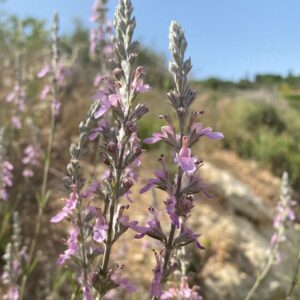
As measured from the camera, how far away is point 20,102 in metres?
4.80

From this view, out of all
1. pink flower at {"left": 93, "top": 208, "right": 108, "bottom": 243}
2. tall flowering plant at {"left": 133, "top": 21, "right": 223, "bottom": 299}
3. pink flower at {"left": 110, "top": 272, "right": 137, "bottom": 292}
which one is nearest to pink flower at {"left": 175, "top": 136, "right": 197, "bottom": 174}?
tall flowering plant at {"left": 133, "top": 21, "right": 223, "bottom": 299}

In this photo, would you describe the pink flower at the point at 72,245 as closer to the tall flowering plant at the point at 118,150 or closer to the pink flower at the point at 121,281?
the tall flowering plant at the point at 118,150

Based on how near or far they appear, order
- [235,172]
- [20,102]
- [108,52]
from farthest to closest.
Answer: [235,172] < [20,102] < [108,52]

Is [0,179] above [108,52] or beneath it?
beneath

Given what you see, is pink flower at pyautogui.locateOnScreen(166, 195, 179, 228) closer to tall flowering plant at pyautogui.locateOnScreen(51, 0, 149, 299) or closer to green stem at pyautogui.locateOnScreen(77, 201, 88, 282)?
tall flowering plant at pyautogui.locateOnScreen(51, 0, 149, 299)

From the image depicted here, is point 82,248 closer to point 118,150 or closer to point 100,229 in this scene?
point 100,229

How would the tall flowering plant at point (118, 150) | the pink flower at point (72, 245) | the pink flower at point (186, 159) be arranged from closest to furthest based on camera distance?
the pink flower at point (186, 159)
the tall flowering plant at point (118, 150)
the pink flower at point (72, 245)

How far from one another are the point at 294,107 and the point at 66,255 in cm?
1671

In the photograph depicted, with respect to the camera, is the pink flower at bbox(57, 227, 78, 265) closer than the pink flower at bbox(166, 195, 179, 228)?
No

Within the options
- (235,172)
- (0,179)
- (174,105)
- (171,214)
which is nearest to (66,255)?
(171,214)

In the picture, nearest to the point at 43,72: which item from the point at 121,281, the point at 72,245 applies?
the point at 72,245

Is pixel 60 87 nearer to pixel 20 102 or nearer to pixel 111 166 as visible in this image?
pixel 20 102

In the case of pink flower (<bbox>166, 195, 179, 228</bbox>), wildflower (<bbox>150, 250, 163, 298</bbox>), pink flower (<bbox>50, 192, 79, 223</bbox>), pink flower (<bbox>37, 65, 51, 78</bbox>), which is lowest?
wildflower (<bbox>150, 250, 163, 298</bbox>)

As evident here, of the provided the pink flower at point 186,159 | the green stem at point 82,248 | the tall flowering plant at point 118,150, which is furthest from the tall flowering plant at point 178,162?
the green stem at point 82,248
